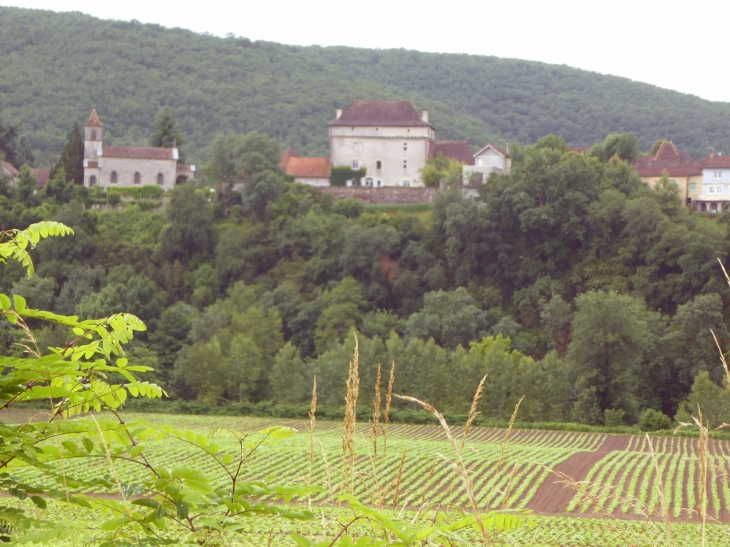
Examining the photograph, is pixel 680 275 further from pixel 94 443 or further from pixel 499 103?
pixel 499 103

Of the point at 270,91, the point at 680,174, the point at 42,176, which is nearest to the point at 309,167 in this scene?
the point at 42,176

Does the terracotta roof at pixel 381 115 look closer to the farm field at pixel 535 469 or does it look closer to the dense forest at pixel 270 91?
the farm field at pixel 535 469

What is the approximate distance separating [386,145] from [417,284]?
14690mm

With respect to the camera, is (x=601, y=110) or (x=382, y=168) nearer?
(x=382, y=168)

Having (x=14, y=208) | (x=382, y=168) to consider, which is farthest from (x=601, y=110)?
(x=14, y=208)

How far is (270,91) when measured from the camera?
5586 inches

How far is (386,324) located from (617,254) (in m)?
17.0

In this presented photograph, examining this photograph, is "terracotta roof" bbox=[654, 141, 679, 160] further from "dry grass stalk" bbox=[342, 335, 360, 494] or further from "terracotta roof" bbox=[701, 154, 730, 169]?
"dry grass stalk" bbox=[342, 335, 360, 494]

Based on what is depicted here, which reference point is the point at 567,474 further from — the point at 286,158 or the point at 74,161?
the point at 286,158

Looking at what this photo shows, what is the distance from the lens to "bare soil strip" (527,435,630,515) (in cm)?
2524

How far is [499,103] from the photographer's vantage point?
521ft

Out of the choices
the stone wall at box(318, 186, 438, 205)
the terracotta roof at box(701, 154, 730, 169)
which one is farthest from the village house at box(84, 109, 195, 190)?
the terracotta roof at box(701, 154, 730, 169)

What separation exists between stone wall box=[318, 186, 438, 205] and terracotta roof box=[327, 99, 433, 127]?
598 cm

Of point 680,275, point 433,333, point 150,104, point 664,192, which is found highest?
point 150,104
